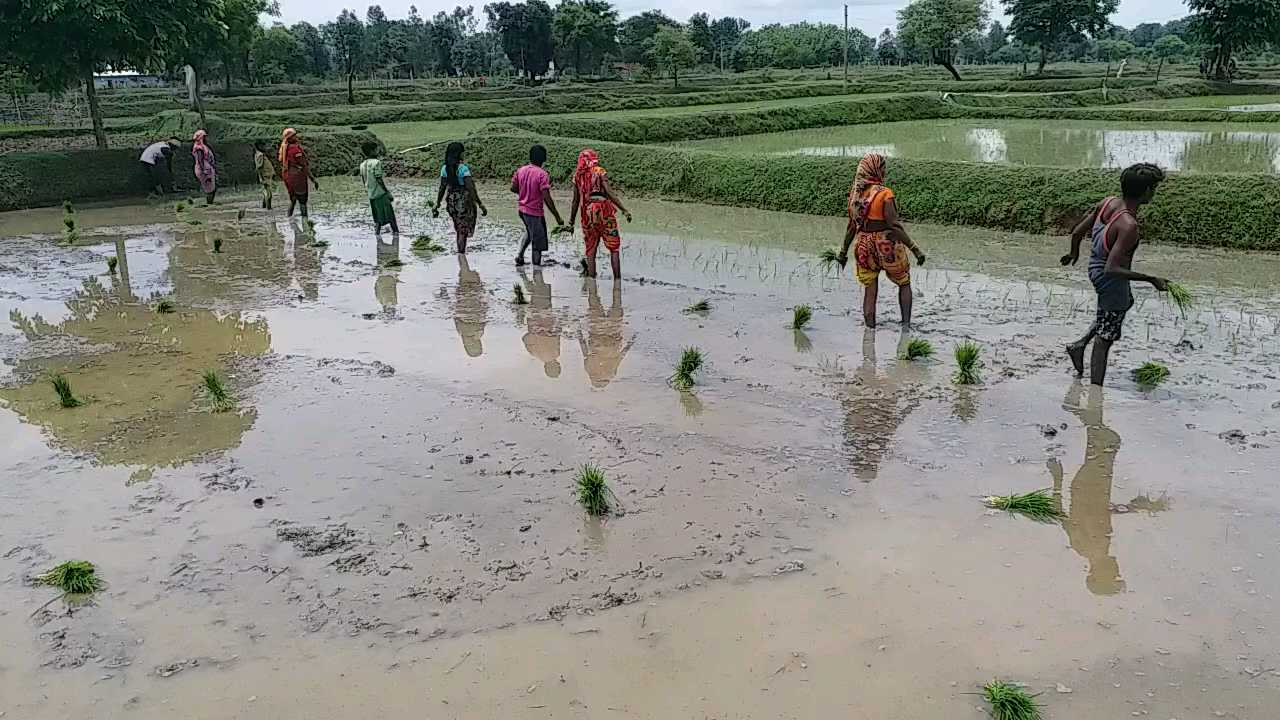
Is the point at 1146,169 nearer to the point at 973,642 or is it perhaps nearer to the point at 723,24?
the point at 973,642

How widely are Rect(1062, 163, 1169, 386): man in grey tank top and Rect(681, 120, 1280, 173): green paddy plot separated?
9.66 m

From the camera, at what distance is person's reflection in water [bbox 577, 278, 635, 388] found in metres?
7.03

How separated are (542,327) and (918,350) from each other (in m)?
3.24

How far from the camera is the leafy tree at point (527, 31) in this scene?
60469 millimetres

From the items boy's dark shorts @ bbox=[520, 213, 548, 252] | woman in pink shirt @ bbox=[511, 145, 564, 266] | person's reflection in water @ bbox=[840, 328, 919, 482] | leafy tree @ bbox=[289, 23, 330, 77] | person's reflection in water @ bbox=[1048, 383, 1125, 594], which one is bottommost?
person's reflection in water @ bbox=[1048, 383, 1125, 594]

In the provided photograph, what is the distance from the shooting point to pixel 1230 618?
3.74m

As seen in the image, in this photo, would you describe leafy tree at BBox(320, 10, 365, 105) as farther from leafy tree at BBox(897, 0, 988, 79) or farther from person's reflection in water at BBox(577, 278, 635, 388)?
person's reflection in water at BBox(577, 278, 635, 388)

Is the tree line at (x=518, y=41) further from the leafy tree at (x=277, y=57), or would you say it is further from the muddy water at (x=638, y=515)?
the muddy water at (x=638, y=515)

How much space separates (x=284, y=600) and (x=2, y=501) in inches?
86.1

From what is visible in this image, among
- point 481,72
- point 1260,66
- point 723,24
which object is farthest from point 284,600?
point 723,24

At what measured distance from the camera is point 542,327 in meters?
8.32

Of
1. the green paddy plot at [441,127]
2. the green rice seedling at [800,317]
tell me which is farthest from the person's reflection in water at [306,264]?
the green paddy plot at [441,127]

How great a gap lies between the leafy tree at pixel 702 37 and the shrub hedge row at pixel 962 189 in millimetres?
53271

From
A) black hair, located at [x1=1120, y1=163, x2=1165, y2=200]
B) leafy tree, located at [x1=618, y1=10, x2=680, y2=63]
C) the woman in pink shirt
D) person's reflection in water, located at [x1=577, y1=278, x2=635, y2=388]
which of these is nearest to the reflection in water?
person's reflection in water, located at [x1=577, y1=278, x2=635, y2=388]
